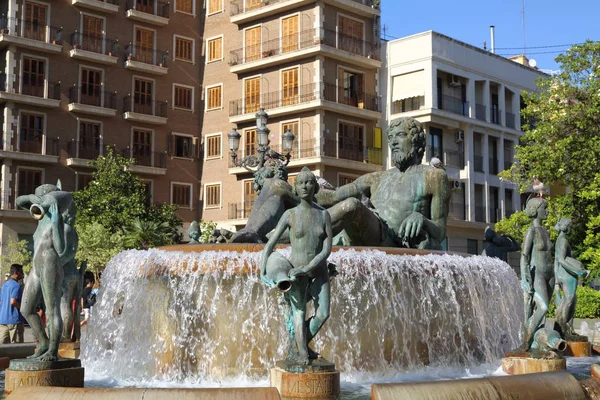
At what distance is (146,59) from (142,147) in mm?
5153

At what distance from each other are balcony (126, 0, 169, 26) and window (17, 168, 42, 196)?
10.8m

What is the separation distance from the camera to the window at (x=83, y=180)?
4369cm

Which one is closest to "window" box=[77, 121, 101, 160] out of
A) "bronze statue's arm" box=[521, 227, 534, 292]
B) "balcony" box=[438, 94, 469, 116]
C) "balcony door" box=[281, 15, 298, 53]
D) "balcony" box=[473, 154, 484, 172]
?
"balcony door" box=[281, 15, 298, 53]

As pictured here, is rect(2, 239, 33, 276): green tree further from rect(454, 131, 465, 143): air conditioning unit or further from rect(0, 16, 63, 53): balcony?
rect(454, 131, 465, 143): air conditioning unit

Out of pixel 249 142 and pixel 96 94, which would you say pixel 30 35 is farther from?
pixel 249 142

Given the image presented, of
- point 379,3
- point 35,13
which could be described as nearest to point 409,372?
point 35,13

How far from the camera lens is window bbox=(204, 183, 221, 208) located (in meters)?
48.8

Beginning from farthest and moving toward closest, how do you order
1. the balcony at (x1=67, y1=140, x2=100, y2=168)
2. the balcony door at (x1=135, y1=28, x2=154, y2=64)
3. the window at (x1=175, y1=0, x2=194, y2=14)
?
1. the window at (x1=175, y1=0, x2=194, y2=14)
2. the balcony door at (x1=135, y1=28, x2=154, y2=64)
3. the balcony at (x1=67, y1=140, x2=100, y2=168)

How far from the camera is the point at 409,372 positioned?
28.9 feet

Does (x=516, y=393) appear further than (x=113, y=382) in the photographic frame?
No

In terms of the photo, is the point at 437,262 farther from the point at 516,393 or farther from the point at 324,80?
the point at 324,80

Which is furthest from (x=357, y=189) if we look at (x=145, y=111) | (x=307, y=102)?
(x=145, y=111)

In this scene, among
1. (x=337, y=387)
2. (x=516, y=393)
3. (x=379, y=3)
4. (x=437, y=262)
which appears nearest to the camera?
(x=516, y=393)

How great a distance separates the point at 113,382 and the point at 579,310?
47.0 ft
